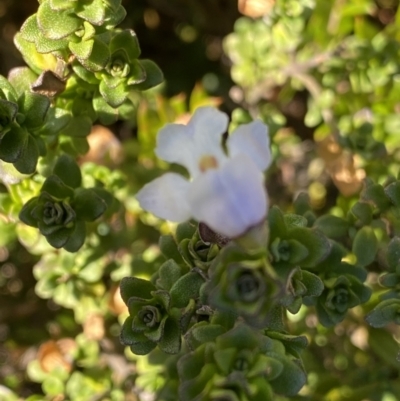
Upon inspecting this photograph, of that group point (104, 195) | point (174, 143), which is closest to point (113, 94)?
point (104, 195)

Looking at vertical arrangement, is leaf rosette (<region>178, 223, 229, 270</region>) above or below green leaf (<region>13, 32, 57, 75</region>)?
below

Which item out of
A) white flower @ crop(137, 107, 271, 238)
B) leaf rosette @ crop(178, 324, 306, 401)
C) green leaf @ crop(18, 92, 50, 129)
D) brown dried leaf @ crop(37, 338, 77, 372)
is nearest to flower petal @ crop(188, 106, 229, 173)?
white flower @ crop(137, 107, 271, 238)

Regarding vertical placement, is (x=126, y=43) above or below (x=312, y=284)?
above

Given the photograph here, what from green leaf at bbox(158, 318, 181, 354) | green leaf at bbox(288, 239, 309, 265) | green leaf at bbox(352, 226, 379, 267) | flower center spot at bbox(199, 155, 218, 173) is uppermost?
flower center spot at bbox(199, 155, 218, 173)

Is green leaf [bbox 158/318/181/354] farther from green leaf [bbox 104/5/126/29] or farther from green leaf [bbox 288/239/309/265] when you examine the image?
green leaf [bbox 104/5/126/29]

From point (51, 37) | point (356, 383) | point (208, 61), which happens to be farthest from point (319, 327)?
point (208, 61)

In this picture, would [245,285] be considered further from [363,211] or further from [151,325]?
[363,211]
